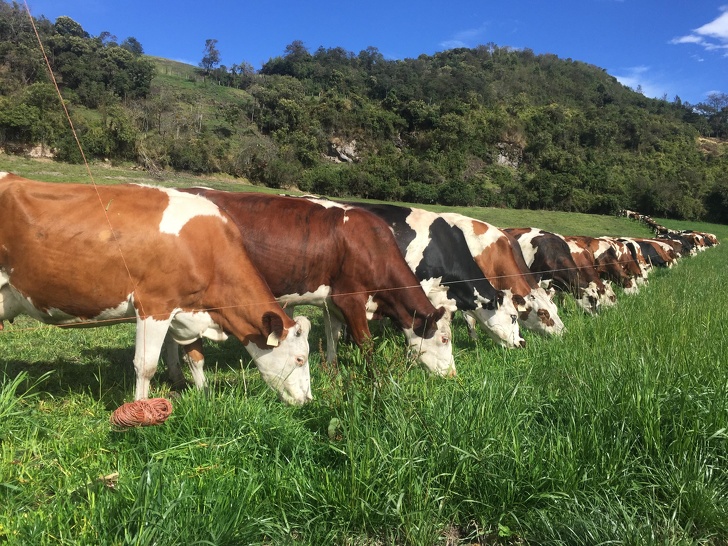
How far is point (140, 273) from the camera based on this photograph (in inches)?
193

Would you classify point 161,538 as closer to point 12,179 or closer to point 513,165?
point 12,179

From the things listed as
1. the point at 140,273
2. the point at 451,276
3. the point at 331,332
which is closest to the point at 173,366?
the point at 140,273

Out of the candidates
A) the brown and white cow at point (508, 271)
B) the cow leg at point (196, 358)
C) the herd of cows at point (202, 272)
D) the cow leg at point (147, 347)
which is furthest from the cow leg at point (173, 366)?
the brown and white cow at point (508, 271)

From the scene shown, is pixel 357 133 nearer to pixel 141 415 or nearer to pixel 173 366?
pixel 173 366

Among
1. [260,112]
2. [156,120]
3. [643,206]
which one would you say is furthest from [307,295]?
[260,112]

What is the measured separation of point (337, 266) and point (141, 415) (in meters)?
3.68

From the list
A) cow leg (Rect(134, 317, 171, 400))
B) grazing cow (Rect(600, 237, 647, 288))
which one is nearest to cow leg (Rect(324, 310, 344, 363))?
cow leg (Rect(134, 317, 171, 400))

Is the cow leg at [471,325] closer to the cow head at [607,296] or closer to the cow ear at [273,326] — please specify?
the cow head at [607,296]

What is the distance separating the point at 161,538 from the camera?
263cm

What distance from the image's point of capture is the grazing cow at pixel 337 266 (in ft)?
21.6

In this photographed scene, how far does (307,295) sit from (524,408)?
11.4ft

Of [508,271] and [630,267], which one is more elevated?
[630,267]

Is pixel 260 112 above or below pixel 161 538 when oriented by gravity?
above

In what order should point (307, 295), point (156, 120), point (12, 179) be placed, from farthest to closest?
point (156, 120)
point (307, 295)
point (12, 179)
